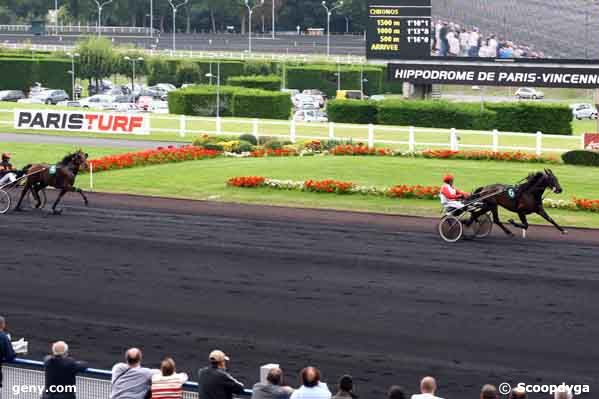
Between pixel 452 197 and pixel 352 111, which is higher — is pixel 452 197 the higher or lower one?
the higher one

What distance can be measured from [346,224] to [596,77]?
1809cm

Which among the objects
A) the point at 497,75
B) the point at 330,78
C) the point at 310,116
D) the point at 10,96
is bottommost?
the point at 10,96

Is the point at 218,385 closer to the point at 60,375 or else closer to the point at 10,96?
the point at 60,375

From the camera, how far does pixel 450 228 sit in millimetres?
24500

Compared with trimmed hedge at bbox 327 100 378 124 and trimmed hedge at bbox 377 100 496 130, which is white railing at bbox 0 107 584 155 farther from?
trimmed hedge at bbox 327 100 378 124

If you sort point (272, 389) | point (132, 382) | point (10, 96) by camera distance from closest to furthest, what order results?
point (272, 389)
point (132, 382)
point (10, 96)

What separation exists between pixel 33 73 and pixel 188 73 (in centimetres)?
1399

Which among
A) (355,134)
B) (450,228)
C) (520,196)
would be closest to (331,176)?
(450,228)

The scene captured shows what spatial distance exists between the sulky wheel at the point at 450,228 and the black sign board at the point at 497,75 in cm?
1932

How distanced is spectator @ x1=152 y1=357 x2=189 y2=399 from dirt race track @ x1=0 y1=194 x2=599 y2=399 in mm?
3637

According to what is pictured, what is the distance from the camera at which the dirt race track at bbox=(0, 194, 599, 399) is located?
16.1 meters

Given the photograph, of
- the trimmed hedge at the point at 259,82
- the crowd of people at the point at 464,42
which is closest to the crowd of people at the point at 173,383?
the crowd of people at the point at 464,42

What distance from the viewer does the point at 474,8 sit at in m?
45.0

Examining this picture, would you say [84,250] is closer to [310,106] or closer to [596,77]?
[596,77]
